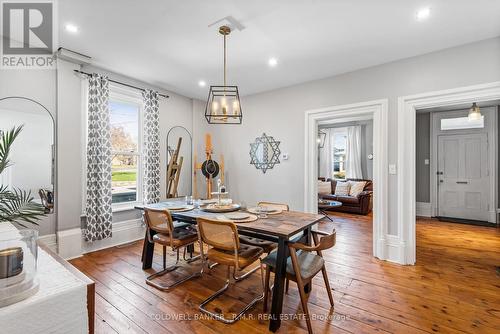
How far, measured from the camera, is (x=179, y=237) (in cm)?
263

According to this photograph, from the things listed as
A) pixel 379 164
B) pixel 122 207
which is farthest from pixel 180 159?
pixel 379 164

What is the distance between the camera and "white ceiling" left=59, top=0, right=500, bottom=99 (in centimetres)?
214

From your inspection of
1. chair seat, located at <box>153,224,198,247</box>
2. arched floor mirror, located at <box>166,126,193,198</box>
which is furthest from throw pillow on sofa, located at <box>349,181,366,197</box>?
chair seat, located at <box>153,224,198,247</box>

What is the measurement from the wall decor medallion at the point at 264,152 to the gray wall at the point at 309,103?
0.10 metres

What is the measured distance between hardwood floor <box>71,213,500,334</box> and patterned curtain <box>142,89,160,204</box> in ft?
3.06

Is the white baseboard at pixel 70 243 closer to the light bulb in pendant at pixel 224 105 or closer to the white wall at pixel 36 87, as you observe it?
the white wall at pixel 36 87

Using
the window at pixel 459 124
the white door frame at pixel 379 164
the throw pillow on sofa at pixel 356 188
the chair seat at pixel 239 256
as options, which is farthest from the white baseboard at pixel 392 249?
the window at pixel 459 124

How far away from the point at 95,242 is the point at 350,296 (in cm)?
344

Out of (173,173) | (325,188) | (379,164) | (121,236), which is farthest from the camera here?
(325,188)

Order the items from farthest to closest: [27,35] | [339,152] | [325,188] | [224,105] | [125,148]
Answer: [339,152], [325,188], [125,148], [27,35], [224,105]

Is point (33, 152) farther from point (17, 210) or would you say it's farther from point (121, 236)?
point (17, 210)

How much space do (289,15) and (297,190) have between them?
2.61m

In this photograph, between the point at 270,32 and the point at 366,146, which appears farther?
the point at 366,146

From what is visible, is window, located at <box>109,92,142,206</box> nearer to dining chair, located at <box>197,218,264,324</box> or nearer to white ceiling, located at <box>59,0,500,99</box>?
white ceiling, located at <box>59,0,500,99</box>
